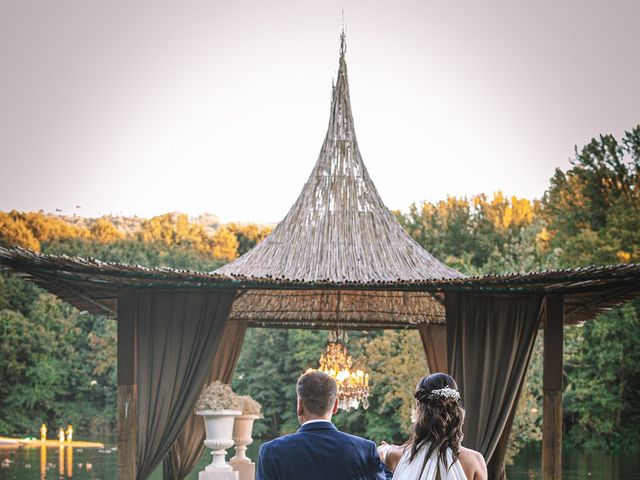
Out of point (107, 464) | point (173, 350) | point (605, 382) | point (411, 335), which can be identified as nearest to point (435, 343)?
point (173, 350)

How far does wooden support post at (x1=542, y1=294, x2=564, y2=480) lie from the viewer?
8.26m

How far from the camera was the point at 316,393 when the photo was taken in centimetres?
387

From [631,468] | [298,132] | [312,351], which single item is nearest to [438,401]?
[631,468]

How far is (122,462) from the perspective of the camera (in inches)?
Result: 328

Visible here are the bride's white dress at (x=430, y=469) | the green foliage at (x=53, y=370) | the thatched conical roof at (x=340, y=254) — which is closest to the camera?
the bride's white dress at (x=430, y=469)

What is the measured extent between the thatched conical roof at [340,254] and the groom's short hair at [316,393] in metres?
5.77

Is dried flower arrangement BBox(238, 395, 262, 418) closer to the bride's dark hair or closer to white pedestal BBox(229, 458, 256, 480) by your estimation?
white pedestal BBox(229, 458, 256, 480)

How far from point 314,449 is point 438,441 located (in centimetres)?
70

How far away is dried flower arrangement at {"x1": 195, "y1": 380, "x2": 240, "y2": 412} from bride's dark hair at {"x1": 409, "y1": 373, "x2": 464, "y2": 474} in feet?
18.8

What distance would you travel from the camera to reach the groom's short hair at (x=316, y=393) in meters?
3.87

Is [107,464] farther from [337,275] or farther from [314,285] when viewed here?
[314,285]

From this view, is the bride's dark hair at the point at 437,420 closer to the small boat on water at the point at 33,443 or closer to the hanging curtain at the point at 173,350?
the hanging curtain at the point at 173,350

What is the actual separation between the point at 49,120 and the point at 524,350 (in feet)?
87.7

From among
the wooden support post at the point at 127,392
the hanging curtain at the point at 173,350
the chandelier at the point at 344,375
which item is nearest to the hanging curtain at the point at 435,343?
the chandelier at the point at 344,375
